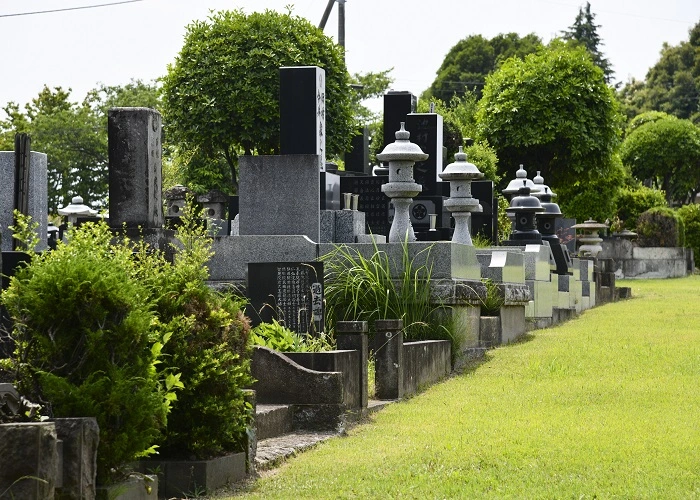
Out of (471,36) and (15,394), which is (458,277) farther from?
(471,36)

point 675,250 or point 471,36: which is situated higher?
point 471,36

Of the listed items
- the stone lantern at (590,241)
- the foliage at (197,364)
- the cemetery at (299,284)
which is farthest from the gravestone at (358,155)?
the foliage at (197,364)

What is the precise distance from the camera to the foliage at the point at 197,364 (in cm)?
671

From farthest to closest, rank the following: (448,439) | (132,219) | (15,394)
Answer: (132,219) < (448,439) < (15,394)

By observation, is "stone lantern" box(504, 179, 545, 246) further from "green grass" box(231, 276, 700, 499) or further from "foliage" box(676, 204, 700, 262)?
"foliage" box(676, 204, 700, 262)

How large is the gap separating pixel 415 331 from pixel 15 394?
7510 millimetres

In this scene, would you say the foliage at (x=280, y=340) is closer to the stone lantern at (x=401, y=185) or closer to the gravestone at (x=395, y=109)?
the stone lantern at (x=401, y=185)

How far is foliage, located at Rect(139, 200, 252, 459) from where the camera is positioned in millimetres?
6715

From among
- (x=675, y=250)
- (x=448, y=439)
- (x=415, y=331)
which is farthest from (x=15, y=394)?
(x=675, y=250)

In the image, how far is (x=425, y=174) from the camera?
848 inches

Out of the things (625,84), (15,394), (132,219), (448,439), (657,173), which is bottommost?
(448,439)

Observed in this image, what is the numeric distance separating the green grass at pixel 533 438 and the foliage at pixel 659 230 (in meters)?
34.9

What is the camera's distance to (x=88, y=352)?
18.4 ft

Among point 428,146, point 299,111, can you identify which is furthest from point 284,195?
point 428,146
